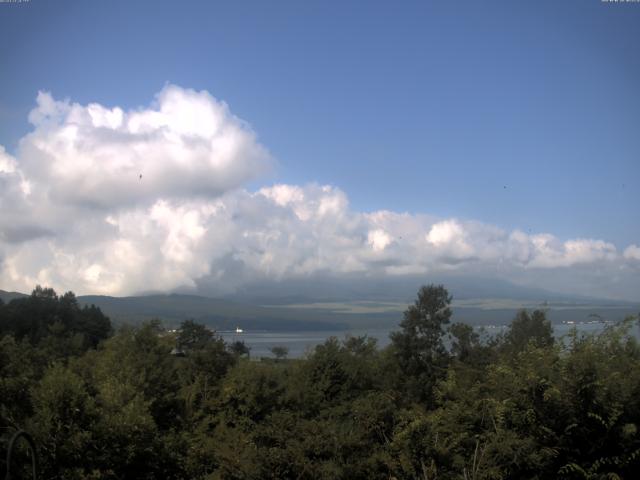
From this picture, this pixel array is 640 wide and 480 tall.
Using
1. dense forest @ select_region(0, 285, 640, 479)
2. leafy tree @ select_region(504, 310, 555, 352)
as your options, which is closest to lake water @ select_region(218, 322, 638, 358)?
leafy tree @ select_region(504, 310, 555, 352)

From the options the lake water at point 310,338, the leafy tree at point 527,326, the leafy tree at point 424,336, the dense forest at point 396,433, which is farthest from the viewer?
the leafy tree at point 527,326

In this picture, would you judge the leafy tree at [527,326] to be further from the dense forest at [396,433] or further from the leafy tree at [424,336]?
the dense forest at [396,433]

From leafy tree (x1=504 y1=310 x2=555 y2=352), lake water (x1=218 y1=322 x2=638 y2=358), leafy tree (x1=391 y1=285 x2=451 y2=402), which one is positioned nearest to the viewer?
lake water (x1=218 y1=322 x2=638 y2=358)

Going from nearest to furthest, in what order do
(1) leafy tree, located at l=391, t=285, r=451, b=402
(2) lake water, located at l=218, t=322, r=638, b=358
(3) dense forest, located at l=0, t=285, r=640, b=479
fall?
(3) dense forest, located at l=0, t=285, r=640, b=479 < (2) lake water, located at l=218, t=322, r=638, b=358 < (1) leafy tree, located at l=391, t=285, r=451, b=402

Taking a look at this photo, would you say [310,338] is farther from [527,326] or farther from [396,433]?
[396,433]

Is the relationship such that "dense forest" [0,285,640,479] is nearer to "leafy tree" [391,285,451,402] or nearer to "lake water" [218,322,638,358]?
"lake water" [218,322,638,358]

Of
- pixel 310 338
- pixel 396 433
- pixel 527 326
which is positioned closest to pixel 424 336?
pixel 527 326

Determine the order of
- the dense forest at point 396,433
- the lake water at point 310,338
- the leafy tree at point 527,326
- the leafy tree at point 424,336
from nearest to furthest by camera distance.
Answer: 1. the dense forest at point 396,433
2. the lake water at point 310,338
3. the leafy tree at point 424,336
4. the leafy tree at point 527,326

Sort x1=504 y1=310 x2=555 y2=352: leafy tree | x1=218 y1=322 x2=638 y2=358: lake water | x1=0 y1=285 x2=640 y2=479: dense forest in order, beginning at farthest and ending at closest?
x1=504 y1=310 x2=555 y2=352: leafy tree, x1=218 y1=322 x2=638 y2=358: lake water, x1=0 y1=285 x2=640 y2=479: dense forest

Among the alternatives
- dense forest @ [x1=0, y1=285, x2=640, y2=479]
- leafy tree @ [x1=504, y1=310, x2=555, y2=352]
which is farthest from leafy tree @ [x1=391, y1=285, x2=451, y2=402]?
dense forest @ [x1=0, y1=285, x2=640, y2=479]

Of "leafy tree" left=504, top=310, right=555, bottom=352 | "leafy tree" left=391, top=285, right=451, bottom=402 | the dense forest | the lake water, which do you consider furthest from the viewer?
"leafy tree" left=504, top=310, right=555, bottom=352

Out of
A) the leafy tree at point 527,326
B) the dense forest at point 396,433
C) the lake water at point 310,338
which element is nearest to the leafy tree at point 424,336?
the lake water at point 310,338

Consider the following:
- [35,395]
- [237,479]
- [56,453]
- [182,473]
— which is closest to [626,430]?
[237,479]

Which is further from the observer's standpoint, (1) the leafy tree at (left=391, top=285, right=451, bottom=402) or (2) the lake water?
(1) the leafy tree at (left=391, top=285, right=451, bottom=402)
